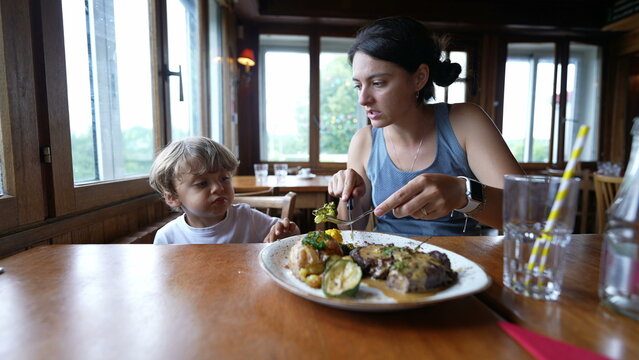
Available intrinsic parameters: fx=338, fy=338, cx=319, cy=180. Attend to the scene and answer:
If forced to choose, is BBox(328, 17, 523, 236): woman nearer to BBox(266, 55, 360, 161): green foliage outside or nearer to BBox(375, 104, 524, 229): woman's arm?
BBox(375, 104, 524, 229): woman's arm

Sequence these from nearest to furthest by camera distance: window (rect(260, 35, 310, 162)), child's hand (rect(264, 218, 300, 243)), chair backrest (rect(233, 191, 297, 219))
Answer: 1. child's hand (rect(264, 218, 300, 243))
2. chair backrest (rect(233, 191, 297, 219))
3. window (rect(260, 35, 310, 162))

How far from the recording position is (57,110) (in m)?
1.17

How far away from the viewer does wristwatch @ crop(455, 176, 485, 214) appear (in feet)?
3.27

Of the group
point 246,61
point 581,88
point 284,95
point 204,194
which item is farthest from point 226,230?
point 581,88

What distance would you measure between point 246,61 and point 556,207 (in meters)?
4.45

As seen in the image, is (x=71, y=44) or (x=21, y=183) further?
(x=71, y=44)

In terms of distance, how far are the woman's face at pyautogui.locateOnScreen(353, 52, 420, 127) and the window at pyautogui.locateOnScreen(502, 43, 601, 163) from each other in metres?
4.93

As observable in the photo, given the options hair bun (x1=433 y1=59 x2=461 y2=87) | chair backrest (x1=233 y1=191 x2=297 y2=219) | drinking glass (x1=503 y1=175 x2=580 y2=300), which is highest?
hair bun (x1=433 y1=59 x2=461 y2=87)

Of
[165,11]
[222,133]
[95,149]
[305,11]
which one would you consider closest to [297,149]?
[222,133]

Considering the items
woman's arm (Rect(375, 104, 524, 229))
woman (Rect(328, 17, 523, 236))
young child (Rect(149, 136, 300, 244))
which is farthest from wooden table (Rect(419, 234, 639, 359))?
young child (Rect(149, 136, 300, 244))

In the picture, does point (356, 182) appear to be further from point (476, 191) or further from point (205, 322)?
point (205, 322)

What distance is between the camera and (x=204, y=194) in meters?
1.43

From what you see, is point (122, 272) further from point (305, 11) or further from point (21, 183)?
point (305, 11)

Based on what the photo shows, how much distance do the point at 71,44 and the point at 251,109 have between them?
4.00 meters
